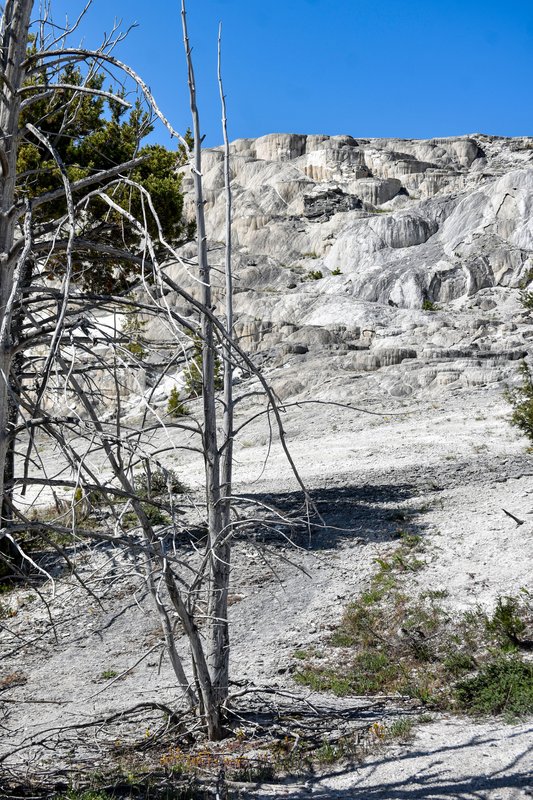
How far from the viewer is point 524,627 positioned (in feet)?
27.8

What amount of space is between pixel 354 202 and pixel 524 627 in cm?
5347

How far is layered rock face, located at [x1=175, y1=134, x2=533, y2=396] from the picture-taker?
3153 centimetres

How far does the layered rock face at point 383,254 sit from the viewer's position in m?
31.5

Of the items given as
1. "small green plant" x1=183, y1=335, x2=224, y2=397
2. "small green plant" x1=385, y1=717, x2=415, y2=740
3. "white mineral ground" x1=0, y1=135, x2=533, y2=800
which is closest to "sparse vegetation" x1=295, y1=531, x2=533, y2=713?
"white mineral ground" x1=0, y1=135, x2=533, y2=800

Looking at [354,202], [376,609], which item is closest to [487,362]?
[376,609]

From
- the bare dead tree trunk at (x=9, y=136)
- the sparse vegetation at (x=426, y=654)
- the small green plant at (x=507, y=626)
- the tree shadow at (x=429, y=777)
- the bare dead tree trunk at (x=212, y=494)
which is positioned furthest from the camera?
the small green plant at (x=507, y=626)

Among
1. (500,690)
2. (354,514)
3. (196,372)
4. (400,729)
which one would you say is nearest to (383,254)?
(354,514)

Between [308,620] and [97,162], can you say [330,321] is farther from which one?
[308,620]

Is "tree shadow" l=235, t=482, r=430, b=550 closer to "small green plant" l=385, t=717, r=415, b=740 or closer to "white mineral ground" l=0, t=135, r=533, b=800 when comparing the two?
"white mineral ground" l=0, t=135, r=533, b=800

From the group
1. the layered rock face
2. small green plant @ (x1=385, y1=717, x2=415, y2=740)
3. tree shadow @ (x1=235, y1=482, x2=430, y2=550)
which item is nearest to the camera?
small green plant @ (x1=385, y1=717, x2=415, y2=740)

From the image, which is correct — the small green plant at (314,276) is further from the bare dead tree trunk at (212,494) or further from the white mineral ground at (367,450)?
the bare dead tree trunk at (212,494)

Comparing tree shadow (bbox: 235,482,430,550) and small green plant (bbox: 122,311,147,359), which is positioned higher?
small green plant (bbox: 122,311,147,359)

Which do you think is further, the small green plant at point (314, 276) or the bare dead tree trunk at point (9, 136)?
the small green plant at point (314, 276)

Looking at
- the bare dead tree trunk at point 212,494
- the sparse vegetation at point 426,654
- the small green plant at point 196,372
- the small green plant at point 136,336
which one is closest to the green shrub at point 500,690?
the sparse vegetation at point 426,654
